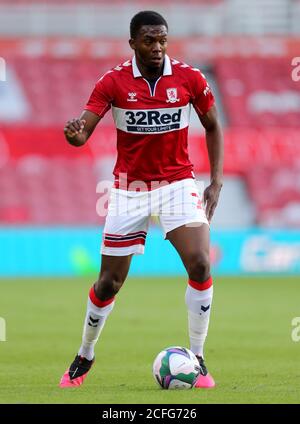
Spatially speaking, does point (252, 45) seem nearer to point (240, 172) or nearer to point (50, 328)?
point (240, 172)

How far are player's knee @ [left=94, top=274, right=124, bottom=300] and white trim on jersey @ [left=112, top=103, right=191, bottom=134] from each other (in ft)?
3.36

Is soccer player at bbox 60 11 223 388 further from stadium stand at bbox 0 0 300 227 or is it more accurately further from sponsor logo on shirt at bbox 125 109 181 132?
stadium stand at bbox 0 0 300 227

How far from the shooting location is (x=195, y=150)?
2747 cm

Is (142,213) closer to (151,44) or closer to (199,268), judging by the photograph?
(199,268)

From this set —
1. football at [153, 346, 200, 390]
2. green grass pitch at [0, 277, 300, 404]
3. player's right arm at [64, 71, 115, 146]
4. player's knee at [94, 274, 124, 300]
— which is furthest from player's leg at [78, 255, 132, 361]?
player's right arm at [64, 71, 115, 146]

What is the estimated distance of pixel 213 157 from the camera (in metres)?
7.82

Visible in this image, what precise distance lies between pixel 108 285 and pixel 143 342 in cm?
338

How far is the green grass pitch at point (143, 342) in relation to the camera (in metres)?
7.05

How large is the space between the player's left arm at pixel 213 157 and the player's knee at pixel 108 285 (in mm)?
803

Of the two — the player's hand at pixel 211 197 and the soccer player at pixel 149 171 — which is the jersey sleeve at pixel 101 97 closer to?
the soccer player at pixel 149 171

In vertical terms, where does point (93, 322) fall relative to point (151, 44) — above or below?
below

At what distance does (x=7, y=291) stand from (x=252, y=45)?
13.8 m

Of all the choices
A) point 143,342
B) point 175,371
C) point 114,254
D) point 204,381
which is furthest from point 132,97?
point 143,342
